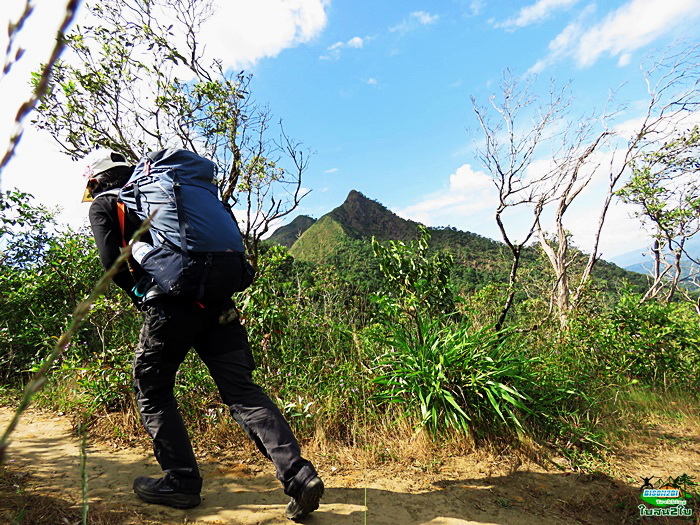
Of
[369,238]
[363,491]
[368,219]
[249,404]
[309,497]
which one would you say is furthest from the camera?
[368,219]

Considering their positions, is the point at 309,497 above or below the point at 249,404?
below

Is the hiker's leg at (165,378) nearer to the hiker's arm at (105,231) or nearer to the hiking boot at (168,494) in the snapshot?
the hiking boot at (168,494)

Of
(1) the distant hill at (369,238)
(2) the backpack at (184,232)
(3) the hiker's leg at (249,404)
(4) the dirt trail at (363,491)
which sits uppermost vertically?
(1) the distant hill at (369,238)

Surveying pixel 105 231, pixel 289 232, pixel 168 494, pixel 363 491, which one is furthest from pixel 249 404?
pixel 289 232

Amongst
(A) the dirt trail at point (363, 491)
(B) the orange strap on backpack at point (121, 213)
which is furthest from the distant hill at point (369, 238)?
(B) the orange strap on backpack at point (121, 213)

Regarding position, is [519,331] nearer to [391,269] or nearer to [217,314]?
[391,269]

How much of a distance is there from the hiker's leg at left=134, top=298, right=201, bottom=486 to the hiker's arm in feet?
0.90

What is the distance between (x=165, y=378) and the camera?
2.04m

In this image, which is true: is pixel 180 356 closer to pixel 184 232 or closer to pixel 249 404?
pixel 249 404

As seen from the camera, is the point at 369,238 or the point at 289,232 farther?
the point at 289,232

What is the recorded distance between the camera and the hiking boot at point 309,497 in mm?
1850

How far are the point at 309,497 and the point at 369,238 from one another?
32.0 metres

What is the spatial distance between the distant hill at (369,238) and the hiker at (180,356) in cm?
2427

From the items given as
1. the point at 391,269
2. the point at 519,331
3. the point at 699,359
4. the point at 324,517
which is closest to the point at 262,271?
the point at 391,269
